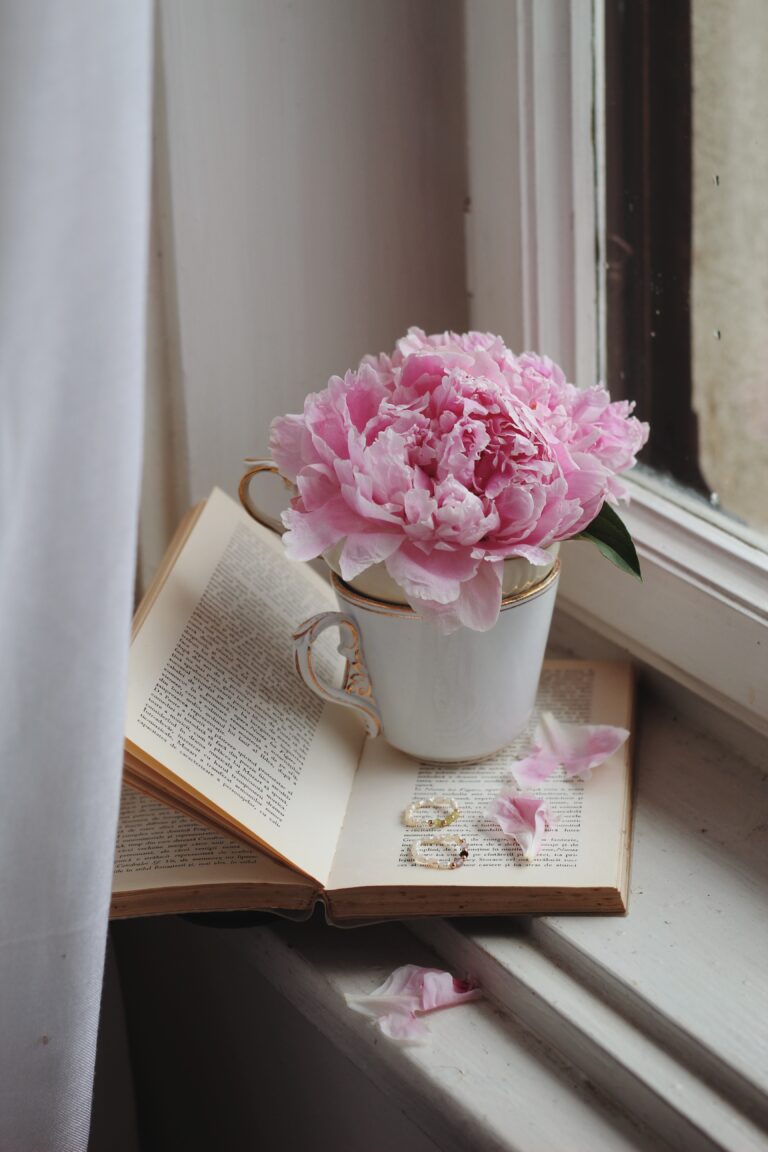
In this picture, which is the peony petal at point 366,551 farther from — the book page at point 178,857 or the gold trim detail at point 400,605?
the book page at point 178,857

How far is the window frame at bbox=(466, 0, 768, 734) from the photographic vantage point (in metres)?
0.76

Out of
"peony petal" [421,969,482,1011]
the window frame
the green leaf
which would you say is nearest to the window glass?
the window frame

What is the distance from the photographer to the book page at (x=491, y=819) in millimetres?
664

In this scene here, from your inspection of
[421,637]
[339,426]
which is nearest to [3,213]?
[339,426]

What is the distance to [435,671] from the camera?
2.31 ft

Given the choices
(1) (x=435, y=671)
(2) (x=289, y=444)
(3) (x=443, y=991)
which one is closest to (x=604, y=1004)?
(3) (x=443, y=991)

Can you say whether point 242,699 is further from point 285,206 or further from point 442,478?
point 285,206

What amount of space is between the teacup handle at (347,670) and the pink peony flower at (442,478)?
Result: 0.09 metres

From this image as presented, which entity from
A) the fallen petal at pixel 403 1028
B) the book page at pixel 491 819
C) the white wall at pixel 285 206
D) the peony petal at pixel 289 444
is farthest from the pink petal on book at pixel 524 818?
the white wall at pixel 285 206

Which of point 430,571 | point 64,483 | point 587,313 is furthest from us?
point 587,313

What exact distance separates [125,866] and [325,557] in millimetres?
218

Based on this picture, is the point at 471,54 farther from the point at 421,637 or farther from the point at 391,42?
the point at 421,637

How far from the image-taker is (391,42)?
873mm

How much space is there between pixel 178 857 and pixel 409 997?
0.16 meters
